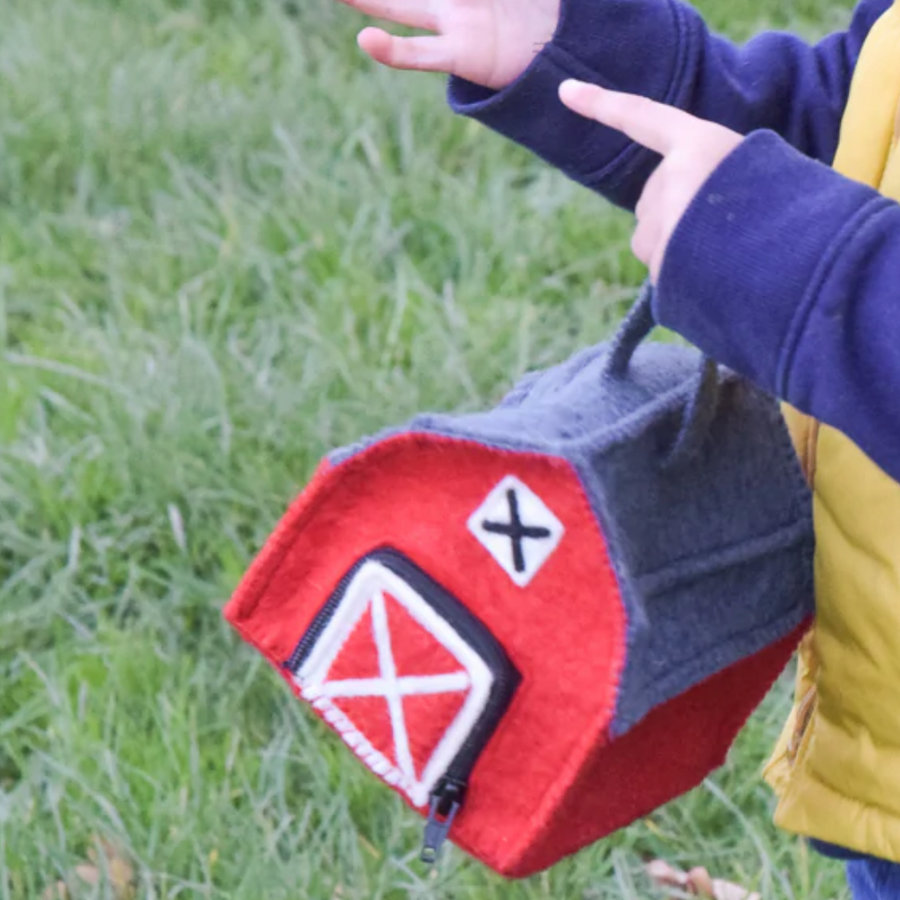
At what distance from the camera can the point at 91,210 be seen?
7.84 feet

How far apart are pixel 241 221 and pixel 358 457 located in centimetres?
147

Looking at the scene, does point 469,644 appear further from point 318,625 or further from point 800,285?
point 800,285

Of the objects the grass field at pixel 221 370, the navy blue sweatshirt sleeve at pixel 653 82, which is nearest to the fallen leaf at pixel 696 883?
the grass field at pixel 221 370

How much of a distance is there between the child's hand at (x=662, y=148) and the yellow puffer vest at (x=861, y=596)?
0.19m

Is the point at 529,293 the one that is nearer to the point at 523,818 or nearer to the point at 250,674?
the point at 250,674

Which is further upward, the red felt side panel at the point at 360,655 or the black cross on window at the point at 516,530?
the black cross on window at the point at 516,530

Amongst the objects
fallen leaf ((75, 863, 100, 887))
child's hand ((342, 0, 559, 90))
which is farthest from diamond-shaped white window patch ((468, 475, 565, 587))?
fallen leaf ((75, 863, 100, 887))

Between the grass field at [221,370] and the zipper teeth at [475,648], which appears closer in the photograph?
the zipper teeth at [475,648]

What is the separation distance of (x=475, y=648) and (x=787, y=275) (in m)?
0.29

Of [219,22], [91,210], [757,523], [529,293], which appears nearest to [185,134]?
[91,210]

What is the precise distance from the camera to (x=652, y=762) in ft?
3.01

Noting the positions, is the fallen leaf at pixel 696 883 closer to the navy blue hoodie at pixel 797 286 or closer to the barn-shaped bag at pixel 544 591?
the barn-shaped bag at pixel 544 591

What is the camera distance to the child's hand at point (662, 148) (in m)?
0.78

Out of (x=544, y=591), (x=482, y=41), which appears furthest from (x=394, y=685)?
(x=482, y=41)
